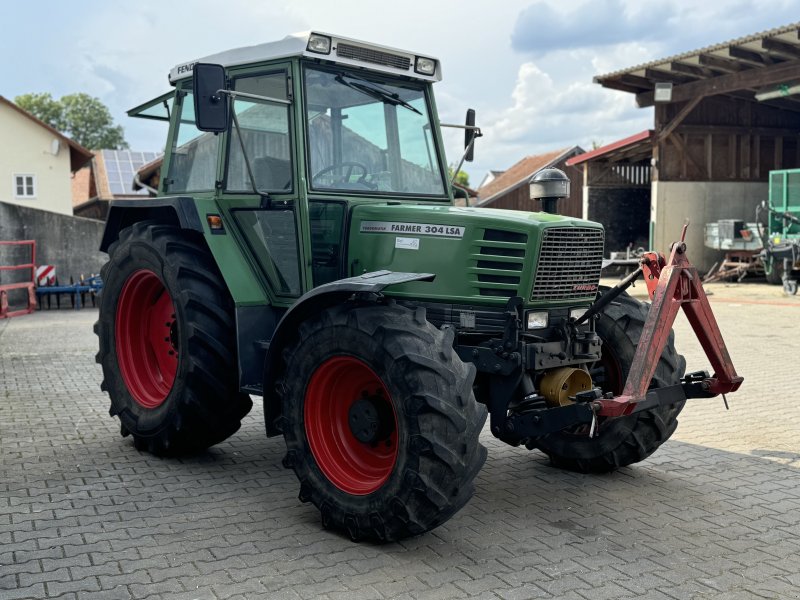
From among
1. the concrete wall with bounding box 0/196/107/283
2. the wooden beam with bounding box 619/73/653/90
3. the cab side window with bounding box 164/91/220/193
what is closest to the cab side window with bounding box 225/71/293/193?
the cab side window with bounding box 164/91/220/193

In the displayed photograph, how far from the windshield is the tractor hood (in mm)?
396

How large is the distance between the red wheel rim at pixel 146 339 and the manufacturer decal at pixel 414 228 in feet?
6.01

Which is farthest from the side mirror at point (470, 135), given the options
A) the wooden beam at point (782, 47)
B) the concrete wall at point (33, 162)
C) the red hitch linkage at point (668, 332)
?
the concrete wall at point (33, 162)

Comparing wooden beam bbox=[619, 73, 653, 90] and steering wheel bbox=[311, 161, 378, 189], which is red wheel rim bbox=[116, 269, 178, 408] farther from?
wooden beam bbox=[619, 73, 653, 90]

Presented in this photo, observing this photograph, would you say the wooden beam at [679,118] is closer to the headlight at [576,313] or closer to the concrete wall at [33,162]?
the headlight at [576,313]

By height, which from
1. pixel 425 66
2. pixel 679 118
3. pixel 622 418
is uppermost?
pixel 679 118

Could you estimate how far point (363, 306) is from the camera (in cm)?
434

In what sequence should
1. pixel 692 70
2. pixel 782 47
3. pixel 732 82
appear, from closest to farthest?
pixel 782 47
pixel 732 82
pixel 692 70

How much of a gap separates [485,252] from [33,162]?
33.3m

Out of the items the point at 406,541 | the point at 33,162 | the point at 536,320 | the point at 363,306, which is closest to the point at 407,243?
the point at 363,306

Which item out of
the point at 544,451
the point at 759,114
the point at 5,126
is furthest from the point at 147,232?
the point at 5,126

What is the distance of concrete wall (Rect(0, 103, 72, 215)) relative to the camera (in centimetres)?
3341

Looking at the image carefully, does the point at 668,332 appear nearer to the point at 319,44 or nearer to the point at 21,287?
the point at 319,44

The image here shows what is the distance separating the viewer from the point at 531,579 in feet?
12.5
